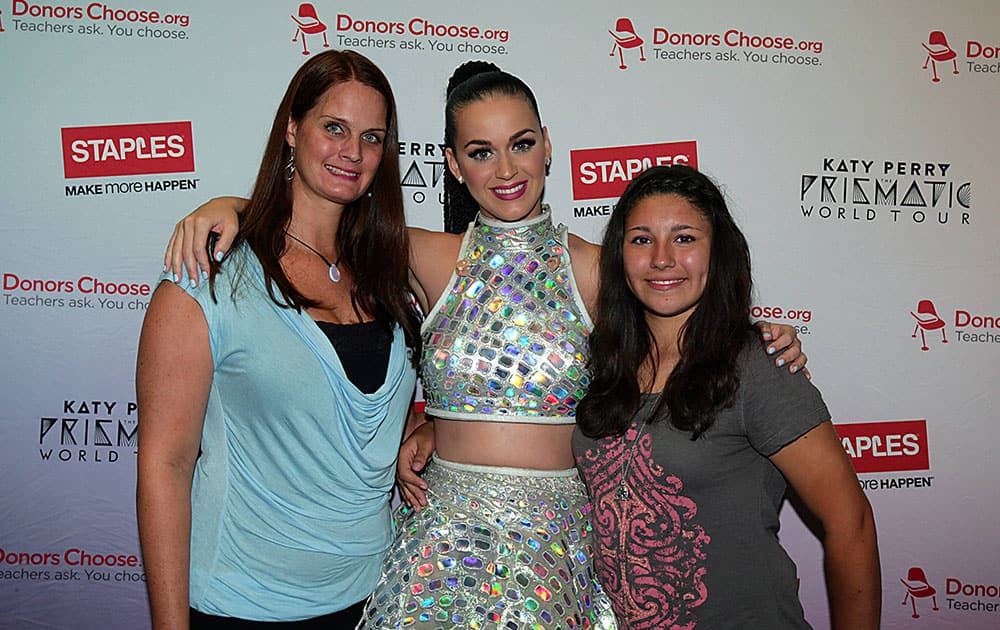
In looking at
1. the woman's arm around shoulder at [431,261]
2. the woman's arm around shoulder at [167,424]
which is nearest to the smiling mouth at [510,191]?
the woman's arm around shoulder at [431,261]

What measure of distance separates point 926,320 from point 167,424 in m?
2.72

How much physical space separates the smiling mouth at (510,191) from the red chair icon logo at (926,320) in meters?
1.90

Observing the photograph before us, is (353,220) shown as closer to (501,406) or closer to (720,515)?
(501,406)

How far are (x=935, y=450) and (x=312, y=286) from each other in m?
2.52

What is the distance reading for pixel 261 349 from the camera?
1.65 meters

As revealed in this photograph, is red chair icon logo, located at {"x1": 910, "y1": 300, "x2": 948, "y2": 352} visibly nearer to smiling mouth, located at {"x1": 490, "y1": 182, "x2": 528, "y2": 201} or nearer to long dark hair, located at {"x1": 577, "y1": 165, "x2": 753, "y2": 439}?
long dark hair, located at {"x1": 577, "y1": 165, "x2": 753, "y2": 439}

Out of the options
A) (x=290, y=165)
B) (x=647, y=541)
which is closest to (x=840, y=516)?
(x=647, y=541)

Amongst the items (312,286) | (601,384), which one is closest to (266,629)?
(312,286)

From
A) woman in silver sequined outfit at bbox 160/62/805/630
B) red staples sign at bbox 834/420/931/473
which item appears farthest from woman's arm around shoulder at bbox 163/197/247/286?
red staples sign at bbox 834/420/931/473

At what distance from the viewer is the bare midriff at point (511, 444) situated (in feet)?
6.33

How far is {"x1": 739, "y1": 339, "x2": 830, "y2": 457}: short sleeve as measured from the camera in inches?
62.6

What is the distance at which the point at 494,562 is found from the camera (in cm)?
174

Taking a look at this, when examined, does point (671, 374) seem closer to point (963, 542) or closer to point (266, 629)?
point (266, 629)

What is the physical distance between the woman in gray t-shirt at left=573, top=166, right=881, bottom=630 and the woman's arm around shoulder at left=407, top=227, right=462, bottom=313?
498 mm
